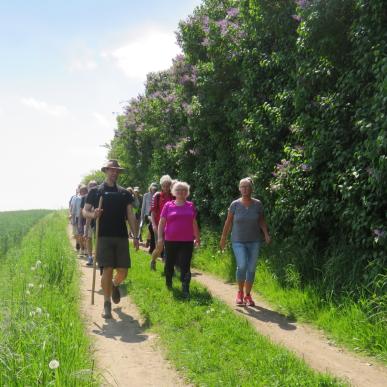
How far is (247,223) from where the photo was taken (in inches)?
306

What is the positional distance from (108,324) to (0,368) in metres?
2.99

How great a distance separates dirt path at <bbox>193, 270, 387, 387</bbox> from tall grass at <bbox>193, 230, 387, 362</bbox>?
0.19m

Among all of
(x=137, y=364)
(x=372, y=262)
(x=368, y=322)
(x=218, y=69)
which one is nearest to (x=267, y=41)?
(x=218, y=69)

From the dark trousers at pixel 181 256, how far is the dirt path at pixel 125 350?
0.97m

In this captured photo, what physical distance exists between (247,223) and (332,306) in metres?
1.89

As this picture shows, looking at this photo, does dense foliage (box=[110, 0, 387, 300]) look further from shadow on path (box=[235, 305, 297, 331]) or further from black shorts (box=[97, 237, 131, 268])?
black shorts (box=[97, 237, 131, 268])

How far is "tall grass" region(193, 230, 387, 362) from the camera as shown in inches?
225

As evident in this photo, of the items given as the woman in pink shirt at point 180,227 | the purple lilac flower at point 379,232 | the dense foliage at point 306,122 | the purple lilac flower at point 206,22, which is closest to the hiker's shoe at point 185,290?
the woman in pink shirt at point 180,227

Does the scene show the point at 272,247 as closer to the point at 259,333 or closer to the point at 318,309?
the point at 318,309

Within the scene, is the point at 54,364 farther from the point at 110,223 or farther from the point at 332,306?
the point at 332,306

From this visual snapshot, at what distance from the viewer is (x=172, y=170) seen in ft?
59.6

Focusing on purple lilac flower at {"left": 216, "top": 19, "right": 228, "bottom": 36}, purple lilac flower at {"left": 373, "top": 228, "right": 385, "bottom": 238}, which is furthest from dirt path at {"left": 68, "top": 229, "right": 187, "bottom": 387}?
purple lilac flower at {"left": 216, "top": 19, "right": 228, "bottom": 36}

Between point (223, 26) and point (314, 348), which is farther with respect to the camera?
point (223, 26)

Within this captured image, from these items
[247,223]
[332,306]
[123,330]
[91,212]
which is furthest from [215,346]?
[91,212]
